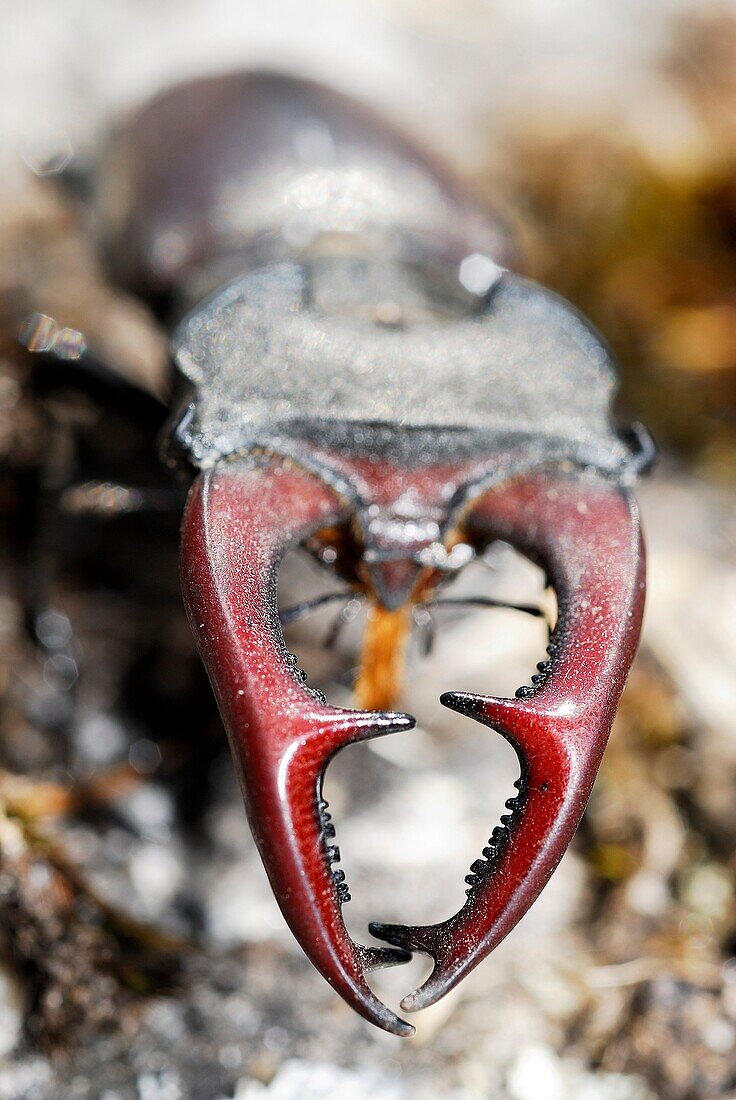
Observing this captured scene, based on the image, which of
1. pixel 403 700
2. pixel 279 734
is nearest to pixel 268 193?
pixel 403 700

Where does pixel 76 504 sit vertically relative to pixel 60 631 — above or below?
above

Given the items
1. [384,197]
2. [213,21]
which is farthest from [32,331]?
[213,21]

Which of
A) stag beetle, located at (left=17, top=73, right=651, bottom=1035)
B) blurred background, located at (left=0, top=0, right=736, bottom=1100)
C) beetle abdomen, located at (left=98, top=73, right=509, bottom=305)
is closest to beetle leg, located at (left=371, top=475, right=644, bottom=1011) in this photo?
stag beetle, located at (left=17, top=73, right=651, bottom=1035)

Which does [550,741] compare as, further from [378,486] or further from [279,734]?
[378,486]

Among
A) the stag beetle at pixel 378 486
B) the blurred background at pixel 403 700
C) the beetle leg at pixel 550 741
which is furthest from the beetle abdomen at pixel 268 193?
the beetle leg at pixel 550 741

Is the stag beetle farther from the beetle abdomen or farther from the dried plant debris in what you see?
the dried plant debris

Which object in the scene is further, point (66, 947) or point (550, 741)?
point (66, 947)

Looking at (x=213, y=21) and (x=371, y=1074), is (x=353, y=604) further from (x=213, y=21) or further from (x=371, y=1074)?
(x=213, y=21)
